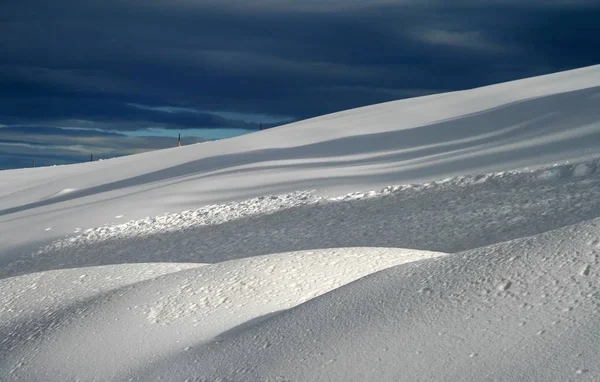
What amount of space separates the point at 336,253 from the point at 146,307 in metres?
1.15

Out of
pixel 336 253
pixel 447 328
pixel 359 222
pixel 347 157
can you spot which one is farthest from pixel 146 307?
pixel 347 157

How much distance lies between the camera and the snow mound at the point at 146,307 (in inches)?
129

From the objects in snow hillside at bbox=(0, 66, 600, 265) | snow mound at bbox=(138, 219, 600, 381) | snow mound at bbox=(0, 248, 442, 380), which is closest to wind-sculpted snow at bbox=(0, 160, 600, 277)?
snow hillside at bbox=(0, 66, 600, 265)

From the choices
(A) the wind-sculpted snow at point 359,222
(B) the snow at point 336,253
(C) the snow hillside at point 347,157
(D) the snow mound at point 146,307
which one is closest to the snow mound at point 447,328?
(B) the snow at point 336,253

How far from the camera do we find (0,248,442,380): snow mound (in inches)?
129

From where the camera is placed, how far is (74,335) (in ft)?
11.5

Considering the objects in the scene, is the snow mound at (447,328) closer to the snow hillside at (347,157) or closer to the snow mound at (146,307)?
the snow mound at (146,307)

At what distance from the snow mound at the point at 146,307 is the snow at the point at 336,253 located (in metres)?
0.01

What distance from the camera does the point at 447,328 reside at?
2.63m

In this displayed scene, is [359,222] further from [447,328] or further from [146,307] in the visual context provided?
[447,328]

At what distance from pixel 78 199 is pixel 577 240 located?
708cm

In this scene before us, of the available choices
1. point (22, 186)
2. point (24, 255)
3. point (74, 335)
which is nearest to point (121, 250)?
point (24, 255)

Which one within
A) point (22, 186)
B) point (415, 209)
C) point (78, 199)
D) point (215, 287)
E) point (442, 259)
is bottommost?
point (22, 186)

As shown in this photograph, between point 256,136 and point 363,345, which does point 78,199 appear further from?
point 363,345
